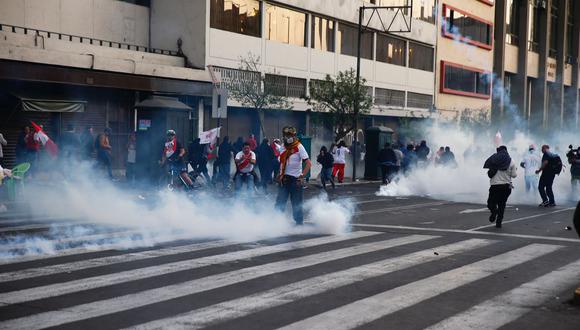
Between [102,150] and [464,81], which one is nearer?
[102,150]

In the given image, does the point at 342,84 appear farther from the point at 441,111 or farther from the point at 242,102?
the point at 441,111

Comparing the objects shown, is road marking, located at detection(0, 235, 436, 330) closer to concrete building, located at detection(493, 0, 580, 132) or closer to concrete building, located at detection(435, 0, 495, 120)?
concrete building, located at detection(435, 0, 495, 120)

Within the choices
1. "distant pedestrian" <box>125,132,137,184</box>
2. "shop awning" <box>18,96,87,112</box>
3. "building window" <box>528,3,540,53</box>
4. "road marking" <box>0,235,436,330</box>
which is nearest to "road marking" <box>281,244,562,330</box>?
"road marking" <box>0,235,436,330</box>

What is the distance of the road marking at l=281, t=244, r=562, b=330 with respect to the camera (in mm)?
6605

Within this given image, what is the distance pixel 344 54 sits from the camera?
42.2 metres

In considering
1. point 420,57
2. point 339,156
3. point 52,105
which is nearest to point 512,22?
point 420,57

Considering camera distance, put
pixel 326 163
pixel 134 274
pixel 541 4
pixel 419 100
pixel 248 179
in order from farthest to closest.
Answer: pixel 541 4 → pixel 419 100 → pixel 326 163 → pixel 248 179 → pixel 134 274

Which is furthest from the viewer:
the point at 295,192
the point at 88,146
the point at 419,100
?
the point at 419,100

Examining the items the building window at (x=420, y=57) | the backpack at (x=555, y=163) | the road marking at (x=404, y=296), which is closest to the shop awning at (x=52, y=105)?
the backpack at (x=555, y=163)

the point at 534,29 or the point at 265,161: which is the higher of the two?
the point at 534,29

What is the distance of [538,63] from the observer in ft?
232

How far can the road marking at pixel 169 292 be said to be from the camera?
254 inches

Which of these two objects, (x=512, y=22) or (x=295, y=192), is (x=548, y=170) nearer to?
(x=295, y=192)

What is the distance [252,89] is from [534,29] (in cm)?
4668
